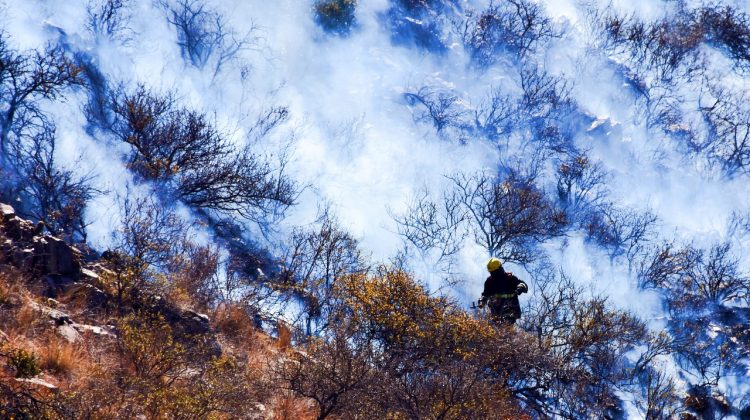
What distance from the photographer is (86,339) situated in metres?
7.96

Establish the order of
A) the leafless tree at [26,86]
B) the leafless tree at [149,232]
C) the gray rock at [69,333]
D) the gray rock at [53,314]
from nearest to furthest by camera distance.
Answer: the gray rock at [69,333] < the gray rock at [53,314] < the leafless tree at [149,232] < the leafless tree at [26,86]

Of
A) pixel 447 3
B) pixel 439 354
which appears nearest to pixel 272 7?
pixel 447 3

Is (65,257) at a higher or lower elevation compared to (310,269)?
lower

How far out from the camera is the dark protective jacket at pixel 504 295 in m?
10.4

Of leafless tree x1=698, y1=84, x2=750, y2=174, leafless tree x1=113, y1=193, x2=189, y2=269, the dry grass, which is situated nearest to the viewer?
the dry grass

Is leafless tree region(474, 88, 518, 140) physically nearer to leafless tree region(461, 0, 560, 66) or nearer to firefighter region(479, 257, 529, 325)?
leafless tree region(461, 0, 560, 66)

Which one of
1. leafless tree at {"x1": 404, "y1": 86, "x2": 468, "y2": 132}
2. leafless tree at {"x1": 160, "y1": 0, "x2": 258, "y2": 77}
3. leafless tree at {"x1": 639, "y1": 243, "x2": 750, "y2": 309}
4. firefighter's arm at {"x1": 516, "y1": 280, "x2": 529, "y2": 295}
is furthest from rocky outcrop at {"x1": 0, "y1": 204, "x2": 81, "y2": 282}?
leafless tree at {"x1": 639, "y1": 243, "x2": 750, "y2": 309}

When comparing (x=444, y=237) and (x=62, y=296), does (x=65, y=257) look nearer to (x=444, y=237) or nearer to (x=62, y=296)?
(x=62, y=296)

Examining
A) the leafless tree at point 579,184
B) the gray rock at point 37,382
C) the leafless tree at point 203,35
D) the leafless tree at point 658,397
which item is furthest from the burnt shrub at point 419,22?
the gray rock at point 37,382

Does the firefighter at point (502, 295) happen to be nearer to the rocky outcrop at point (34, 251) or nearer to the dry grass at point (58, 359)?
the dry grass at point (58, 359)

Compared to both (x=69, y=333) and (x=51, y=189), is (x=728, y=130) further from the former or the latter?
(x=69, y=333)

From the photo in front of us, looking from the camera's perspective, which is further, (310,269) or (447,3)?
(447,3)

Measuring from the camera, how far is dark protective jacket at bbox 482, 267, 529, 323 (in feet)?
34.0

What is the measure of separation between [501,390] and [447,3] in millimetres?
13777
